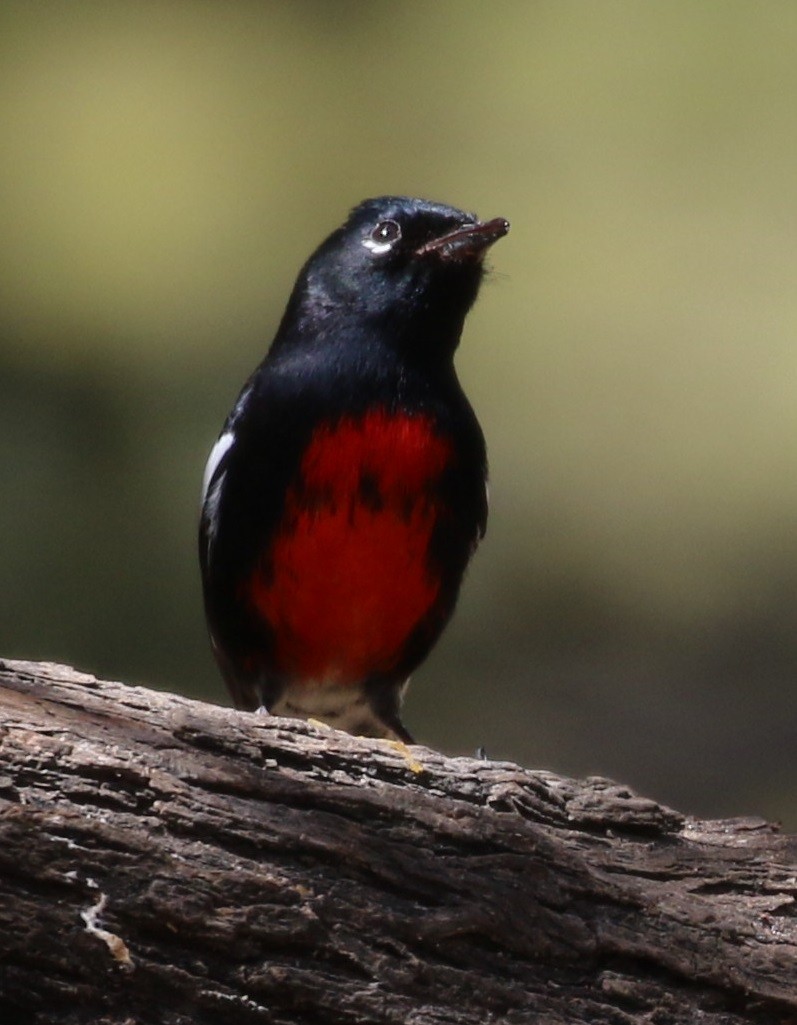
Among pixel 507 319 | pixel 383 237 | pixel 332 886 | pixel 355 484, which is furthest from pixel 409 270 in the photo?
pixel 507 319

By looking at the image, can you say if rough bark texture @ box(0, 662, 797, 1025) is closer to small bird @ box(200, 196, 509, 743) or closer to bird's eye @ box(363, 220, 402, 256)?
small bird @ box(200, 196, 509, 743)

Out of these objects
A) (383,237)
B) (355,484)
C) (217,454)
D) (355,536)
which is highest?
(383,237)

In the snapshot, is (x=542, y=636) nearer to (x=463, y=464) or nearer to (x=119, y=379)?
(x=119, y=379)

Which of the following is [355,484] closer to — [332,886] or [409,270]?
[409,270]

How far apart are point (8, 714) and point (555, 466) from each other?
16.1 ft

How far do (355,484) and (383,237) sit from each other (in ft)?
2.94

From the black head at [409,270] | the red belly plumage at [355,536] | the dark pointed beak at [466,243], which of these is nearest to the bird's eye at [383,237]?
the black head at [409,270]

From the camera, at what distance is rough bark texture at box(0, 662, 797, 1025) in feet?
9.69

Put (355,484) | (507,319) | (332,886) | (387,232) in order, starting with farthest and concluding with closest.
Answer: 1. (507,319)
2. (387,232)
3. (355,484)
4. (332,886)

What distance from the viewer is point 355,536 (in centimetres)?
433

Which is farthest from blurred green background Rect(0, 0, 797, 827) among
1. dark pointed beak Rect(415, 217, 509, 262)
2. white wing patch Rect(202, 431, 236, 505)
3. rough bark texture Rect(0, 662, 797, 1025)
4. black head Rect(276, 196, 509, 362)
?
rough bark texture Rect(0, 662, 797, 1025)

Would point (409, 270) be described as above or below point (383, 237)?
below

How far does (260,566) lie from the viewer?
4.45 metres

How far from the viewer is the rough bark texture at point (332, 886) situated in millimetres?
2953
